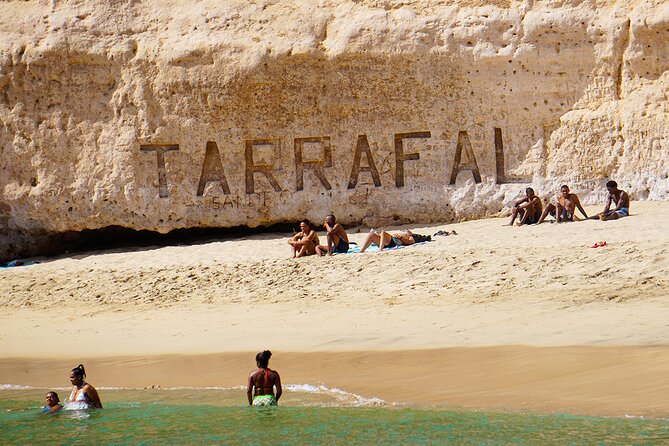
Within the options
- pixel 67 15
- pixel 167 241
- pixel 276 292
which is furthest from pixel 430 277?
pixel 67 15

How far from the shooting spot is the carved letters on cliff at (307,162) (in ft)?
51.5

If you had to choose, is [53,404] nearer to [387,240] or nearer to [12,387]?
[12,387]

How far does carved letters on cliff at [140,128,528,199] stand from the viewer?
15688 millimetres

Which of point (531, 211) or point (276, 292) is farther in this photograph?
point (531, 211)

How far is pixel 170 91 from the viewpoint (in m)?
15.9

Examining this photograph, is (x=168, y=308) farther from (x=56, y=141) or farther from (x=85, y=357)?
(x=56, y=141)

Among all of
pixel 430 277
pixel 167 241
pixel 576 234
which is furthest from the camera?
pixel 167 241

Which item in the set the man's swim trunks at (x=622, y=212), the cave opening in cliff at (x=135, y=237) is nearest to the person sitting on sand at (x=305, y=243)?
the cave opening in cliff at (x=135, y=237)

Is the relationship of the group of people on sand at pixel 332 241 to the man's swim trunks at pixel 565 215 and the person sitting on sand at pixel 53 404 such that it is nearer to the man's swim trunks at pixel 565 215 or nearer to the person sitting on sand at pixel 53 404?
the man's swim trunks at pixel 565 215

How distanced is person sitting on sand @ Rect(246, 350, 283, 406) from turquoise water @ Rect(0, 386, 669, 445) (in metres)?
0.09

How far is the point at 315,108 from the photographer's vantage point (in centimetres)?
1585

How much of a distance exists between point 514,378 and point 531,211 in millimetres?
6857

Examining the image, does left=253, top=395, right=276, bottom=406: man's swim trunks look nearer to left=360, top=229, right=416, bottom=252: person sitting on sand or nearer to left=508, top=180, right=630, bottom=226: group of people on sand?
left=360, top=229, right=416, bottom=252: person sitting on sand

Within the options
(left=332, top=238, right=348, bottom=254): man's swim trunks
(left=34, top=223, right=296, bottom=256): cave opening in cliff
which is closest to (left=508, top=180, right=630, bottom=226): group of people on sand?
(left=332, top=238, right=348, bottom=254): man's swim trunks
